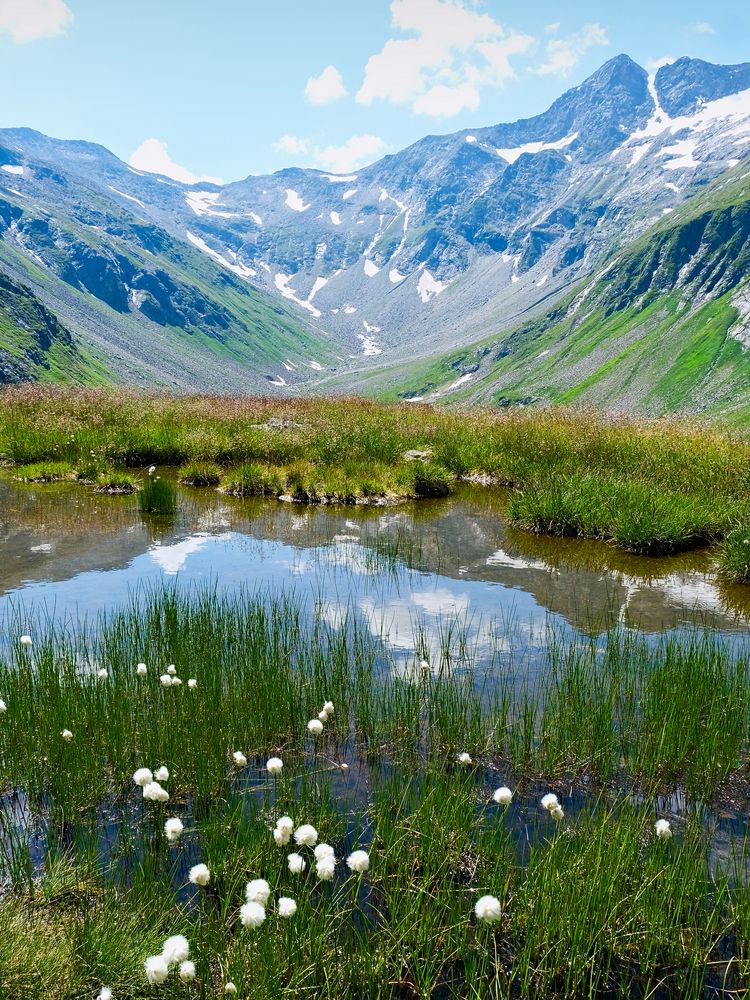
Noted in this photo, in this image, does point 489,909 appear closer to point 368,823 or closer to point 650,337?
point 368,823

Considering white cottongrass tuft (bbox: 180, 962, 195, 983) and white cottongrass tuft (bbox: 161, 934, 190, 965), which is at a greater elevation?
white cottongrass tuft (bbox: 161, 934, 190, 965)

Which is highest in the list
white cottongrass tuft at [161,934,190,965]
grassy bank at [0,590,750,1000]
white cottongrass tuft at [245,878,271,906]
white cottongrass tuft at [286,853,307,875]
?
white cottongrass tuft at [245,878,271,906]

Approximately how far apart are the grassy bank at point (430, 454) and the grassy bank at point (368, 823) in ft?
26.8

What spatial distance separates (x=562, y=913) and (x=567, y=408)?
836 inches

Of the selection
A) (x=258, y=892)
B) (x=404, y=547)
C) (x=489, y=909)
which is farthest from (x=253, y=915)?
(x=404, y=547)

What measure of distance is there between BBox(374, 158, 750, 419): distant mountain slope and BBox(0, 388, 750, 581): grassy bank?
256 feet

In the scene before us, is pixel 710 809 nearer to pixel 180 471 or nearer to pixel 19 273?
pixel 180 471

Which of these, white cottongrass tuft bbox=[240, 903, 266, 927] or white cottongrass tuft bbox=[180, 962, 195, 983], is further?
white cottongrass tuft bbox=[240, 903, 266, 927]

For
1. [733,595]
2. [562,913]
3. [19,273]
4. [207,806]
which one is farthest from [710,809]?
[19,273]

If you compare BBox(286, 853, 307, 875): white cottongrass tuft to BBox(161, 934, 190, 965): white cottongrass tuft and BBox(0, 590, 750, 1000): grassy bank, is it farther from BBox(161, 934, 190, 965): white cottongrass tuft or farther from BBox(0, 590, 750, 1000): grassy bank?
BBox(161, 934, 190, 965): white cottongrass tuft

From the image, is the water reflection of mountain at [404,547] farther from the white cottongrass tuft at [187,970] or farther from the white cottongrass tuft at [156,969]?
the white cottongrass tuft at [156,969]

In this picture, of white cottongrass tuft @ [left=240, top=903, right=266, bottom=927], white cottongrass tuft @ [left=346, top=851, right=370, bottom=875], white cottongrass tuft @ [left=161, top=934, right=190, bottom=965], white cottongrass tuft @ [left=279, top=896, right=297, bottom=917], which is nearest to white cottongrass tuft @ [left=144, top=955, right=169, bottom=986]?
white cottongrass tuft @ [left=161, top=934, right=190, bottom=965]

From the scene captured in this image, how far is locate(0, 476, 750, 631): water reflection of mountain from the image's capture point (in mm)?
11578

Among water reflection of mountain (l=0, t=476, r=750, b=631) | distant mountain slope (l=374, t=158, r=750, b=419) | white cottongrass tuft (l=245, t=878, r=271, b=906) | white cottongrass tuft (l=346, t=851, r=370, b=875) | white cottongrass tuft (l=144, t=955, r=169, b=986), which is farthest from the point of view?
distant mountain slope (l=374, t=158, r=750, b=419)
